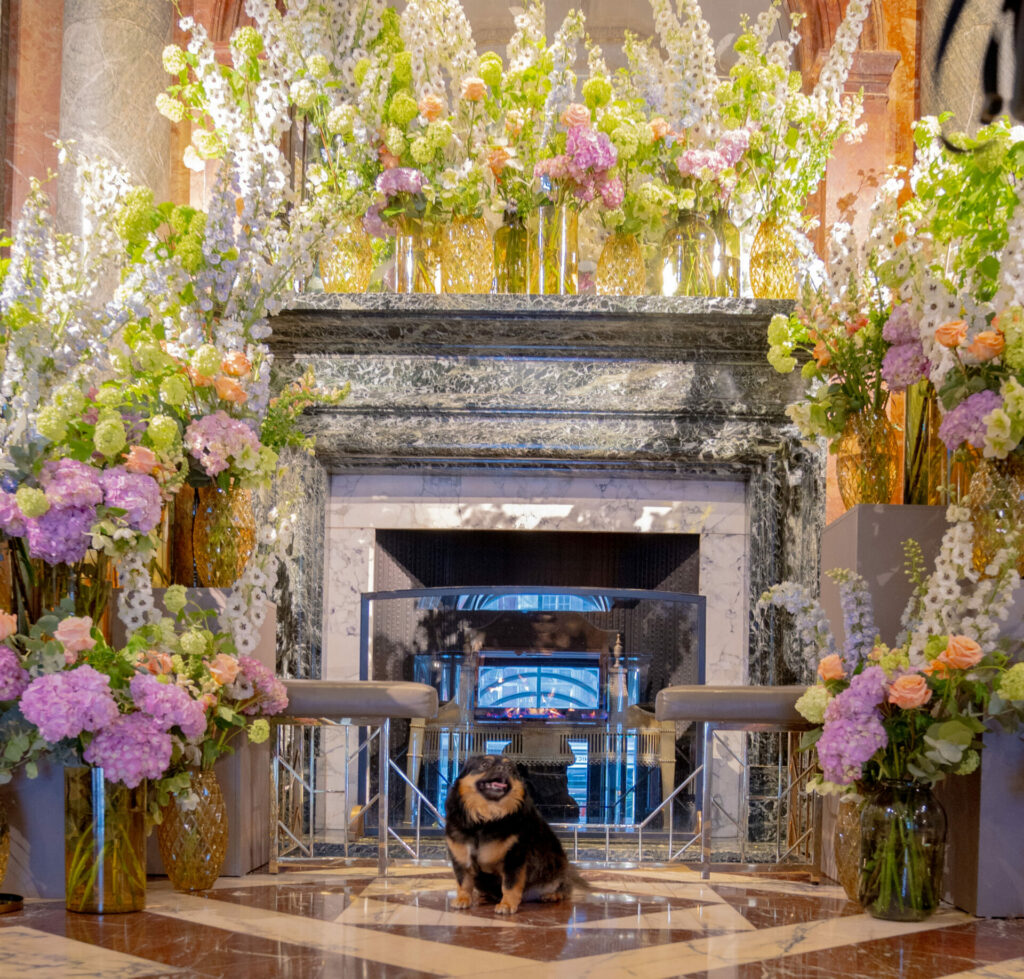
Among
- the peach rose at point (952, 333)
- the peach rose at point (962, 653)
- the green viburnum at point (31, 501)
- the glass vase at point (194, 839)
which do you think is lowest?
the glass vase at point (194, 839)

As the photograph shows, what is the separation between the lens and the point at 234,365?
3396mm

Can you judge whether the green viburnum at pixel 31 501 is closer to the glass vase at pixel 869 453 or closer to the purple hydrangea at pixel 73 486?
the purple hydrangea at pixel 73 486

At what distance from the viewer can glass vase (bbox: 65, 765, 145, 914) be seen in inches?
119

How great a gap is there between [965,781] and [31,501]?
242cm

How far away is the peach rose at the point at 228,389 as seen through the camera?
337cm

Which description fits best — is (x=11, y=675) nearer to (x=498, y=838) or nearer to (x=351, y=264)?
(x=498, y=838)

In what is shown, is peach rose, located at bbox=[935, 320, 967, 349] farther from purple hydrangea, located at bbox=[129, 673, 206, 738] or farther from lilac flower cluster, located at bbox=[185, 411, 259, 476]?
purple hydrangea, located at bbox=[129, 673, 206, 738]

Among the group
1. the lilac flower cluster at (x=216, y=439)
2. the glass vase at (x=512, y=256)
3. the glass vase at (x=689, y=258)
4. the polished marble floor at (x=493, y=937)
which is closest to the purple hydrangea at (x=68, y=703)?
the polished marble floor at (x=493, y=937)

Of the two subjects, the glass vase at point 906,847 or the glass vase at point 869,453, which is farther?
the glass vase at point 869,453

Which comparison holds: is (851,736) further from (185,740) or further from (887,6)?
(887,6)

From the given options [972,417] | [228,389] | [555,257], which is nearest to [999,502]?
[972,417]

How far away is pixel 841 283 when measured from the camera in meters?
3.55

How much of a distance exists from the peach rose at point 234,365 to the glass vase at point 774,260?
2030 mm

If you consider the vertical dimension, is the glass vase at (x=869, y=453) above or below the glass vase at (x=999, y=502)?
above
